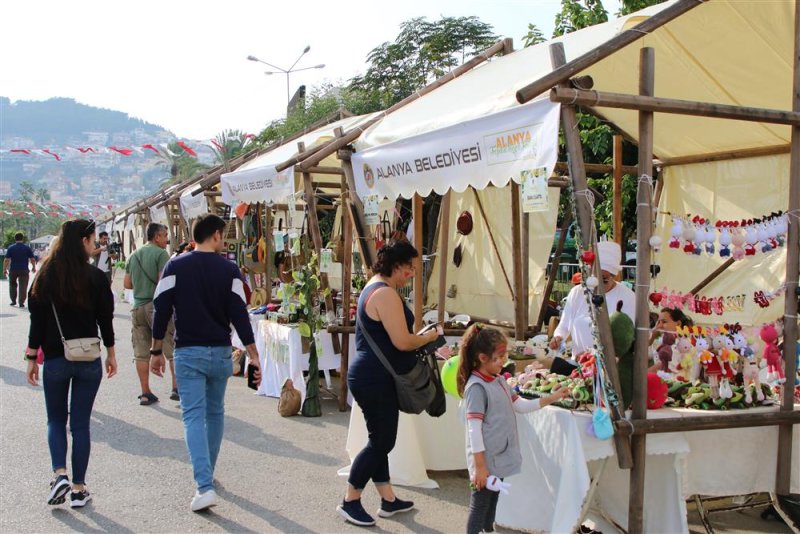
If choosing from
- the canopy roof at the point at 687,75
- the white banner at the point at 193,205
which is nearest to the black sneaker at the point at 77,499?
the canopy roof at the point at 687,75

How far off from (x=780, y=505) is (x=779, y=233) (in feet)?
5.51

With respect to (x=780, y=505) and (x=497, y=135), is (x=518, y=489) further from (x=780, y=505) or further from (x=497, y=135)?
(x=497, y=135)

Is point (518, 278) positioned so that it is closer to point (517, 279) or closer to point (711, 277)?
point (517, 279)

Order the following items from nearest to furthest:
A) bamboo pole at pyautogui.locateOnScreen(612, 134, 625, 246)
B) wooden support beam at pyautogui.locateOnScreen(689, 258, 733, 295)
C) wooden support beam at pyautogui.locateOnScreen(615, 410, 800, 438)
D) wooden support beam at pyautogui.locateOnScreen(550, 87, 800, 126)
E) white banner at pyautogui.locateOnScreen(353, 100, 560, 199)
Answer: wooden support beam at pyautogui.locateOnScreen(550, 87, 800, 126) < wooden support beam at pyautogui.locateOnScreen(615, 410, 800, 438) < white banner at pyautogui.locateOnScreen(353, 100, 560, 199) < wooden support beam at pyautogui.locateOnScreen(689, 258, 733, 295) < bamboo pole at pyautogui.locateOnScreen(612, 134, 625, 246)

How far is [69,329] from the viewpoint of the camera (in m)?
4.85

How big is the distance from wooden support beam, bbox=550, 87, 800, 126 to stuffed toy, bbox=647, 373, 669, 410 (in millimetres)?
1557

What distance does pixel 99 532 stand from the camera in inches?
179

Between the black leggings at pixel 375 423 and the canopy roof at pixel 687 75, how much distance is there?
213cm

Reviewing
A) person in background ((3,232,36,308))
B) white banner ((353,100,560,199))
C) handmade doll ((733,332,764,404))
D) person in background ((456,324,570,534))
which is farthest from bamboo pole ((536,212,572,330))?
person in background ((3,232,36,308))

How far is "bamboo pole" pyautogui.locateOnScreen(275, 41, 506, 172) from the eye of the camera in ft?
23.8

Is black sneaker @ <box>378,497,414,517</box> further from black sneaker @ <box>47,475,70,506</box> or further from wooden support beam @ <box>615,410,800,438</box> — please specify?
black sneaker @ <box>47,475,70,506</box>

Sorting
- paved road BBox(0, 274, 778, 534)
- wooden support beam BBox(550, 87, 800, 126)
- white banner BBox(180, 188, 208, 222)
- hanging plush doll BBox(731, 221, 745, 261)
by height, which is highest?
wooden support beam BBox(550, 87, 800, 126)

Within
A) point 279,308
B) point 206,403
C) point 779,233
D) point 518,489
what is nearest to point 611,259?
point 779,233

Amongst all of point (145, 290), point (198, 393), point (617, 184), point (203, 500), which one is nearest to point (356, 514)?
point (203, 500)
